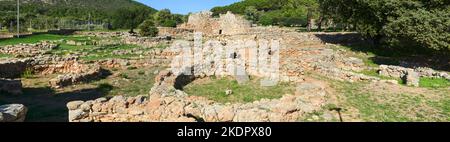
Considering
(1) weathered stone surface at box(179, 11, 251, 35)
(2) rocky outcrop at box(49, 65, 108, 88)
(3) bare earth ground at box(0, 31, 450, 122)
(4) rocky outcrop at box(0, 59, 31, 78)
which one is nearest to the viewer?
(3) bare earth ground at box(0, 31, 450, 122)

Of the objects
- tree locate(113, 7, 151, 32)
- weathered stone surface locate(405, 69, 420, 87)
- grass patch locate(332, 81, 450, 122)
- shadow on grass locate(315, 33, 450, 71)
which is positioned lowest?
grass patch locate(332, 81, 450, 122)

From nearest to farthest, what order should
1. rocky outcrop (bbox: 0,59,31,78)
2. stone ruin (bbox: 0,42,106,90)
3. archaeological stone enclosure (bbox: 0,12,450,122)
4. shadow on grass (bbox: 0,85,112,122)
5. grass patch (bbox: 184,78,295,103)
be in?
archaeological stone enclosure (bbox: 0,12,450,122), shadow on grass (bbox: 0,85,112,122), grass patch (bbox: 184,78,295,103), stone ruin (bbox: 0,42,106,90), rocky outcrop (bbox: 0,59,31,78)

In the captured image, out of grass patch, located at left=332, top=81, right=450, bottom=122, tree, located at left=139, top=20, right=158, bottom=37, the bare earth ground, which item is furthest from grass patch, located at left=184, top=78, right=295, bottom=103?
tree, located at left=139, top=20, right=158, bottom=37

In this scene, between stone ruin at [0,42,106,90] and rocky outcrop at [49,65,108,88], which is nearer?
rocky outcrop at [49,65,108,88]

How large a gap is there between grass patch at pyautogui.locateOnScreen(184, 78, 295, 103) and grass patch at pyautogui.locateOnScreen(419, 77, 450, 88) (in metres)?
6.15

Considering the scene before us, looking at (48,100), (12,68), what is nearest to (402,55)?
(48,100)

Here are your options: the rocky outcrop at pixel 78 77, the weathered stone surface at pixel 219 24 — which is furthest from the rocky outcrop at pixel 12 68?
the weathered stone surface at pixel 219 24

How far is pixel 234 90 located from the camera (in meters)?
20.0

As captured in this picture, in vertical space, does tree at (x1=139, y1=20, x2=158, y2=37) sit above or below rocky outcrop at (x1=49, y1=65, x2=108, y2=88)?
above

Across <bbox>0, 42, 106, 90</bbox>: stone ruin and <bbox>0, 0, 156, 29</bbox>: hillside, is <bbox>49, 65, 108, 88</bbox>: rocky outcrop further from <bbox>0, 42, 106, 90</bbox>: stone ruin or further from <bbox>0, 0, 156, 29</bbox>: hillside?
<bbox>0, 0, 156, 29</bbox>: hillside

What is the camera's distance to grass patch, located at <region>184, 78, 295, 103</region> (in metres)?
18.5

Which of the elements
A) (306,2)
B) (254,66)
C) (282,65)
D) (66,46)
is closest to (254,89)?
(254,66)

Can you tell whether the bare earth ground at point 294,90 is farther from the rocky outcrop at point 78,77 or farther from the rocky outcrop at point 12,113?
the rocky outcrop at point 12,113

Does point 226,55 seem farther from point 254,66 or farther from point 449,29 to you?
point 449,29
